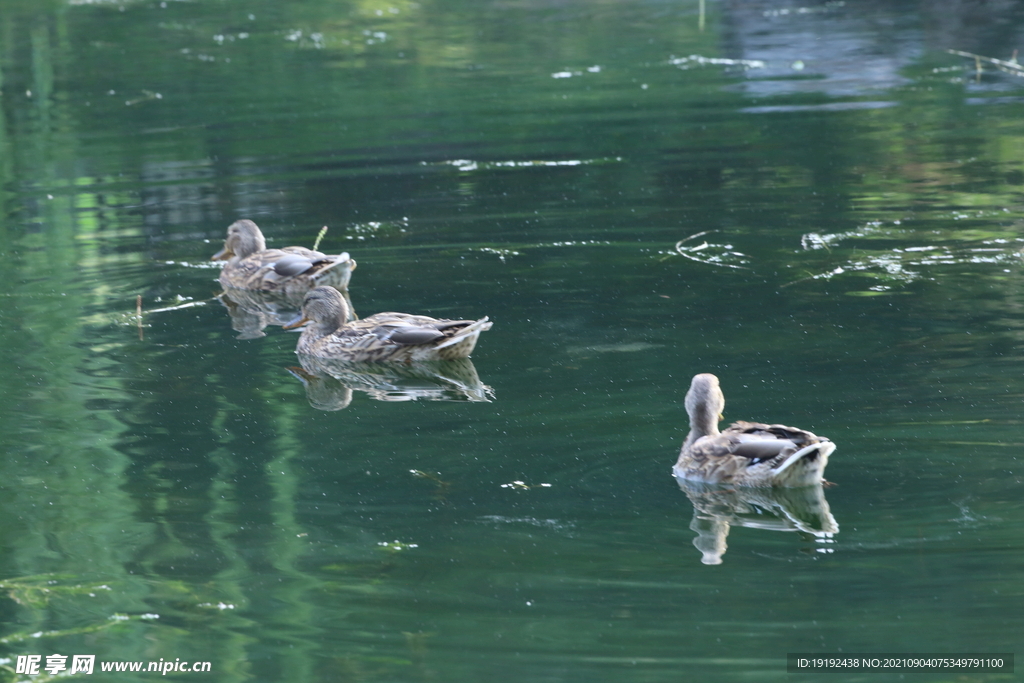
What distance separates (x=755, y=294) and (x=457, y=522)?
4.24 meters

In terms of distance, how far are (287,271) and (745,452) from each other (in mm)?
5628

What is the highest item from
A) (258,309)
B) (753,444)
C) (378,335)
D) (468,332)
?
(753,444)

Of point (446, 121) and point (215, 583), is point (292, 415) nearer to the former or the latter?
point (215, 583)

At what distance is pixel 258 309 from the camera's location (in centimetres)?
1096

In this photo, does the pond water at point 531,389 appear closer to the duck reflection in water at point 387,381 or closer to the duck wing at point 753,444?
the duck reflection in water at point 387,381

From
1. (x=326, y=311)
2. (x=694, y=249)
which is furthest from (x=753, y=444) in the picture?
(x=694, y=249)

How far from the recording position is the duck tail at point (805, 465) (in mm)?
6234

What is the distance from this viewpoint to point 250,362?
9.36 meters

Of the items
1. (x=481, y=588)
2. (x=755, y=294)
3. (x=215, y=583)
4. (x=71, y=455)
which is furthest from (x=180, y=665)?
(x=755, y=294)

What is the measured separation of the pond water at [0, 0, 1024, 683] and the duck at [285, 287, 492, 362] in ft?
0.69

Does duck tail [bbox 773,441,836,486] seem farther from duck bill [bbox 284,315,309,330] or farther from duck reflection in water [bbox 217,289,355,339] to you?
duck reflection in water [bbox 217,289,355,339]

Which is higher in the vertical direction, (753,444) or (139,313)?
(753,444)

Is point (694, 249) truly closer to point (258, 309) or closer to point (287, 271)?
point (287, 271)

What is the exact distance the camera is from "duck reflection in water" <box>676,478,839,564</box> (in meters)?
6.11
